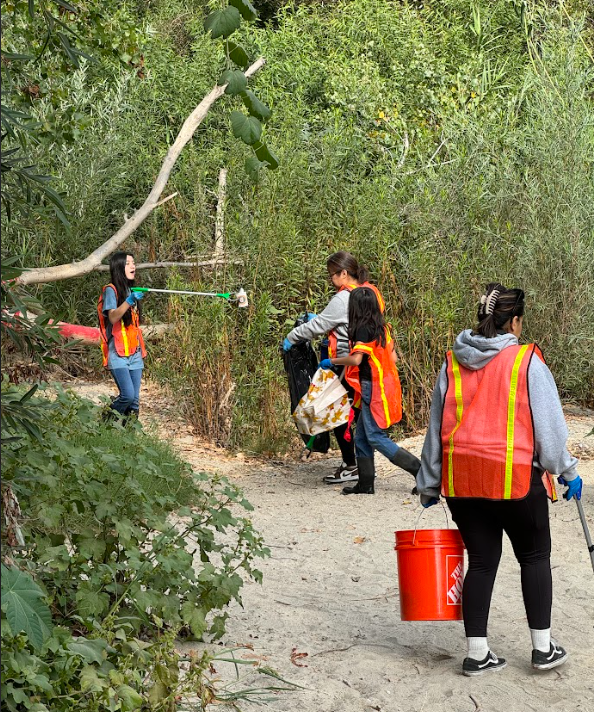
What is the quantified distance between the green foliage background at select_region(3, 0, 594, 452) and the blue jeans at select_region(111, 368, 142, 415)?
1.60 meters

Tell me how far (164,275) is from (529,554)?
927cm

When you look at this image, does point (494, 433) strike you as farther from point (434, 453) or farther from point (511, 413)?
point (434, 453)

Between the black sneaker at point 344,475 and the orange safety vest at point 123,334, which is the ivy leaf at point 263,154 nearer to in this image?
the orange safety vest at point 123,334

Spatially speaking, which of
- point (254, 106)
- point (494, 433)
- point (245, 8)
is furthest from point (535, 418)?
point (245, 8)

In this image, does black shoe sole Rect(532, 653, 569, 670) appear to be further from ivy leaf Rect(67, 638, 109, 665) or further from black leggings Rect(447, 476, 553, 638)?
ivy leaf Rect(67, 638, 109, 665)

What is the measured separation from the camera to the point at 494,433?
4066 millimetres

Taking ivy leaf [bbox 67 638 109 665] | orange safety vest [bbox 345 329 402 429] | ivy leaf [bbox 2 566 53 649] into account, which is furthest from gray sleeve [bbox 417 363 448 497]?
orange safety vest [bbox 345 329 402 429]

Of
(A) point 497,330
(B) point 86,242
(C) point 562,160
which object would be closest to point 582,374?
(C) point 562,160

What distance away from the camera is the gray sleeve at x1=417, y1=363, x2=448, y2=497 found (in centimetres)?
429

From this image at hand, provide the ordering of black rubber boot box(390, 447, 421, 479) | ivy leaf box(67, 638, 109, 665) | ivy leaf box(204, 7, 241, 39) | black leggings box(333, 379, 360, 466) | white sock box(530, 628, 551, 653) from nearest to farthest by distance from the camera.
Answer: ivy leaf box(204, 7, 241, 39) < ivy leaf box(67, 638, 109, 665) < white sock box(530, 628, 551, 653) < black rubber boot box(390, 447, 421, 479) < black leggings box(333, 379, 360, 466)

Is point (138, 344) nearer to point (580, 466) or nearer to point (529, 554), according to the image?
point (580, 466)

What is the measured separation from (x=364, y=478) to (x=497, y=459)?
409 centimetres

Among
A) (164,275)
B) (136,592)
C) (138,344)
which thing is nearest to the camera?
(136,592)

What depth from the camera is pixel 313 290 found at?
456 inches
